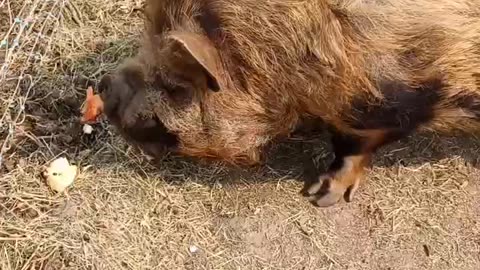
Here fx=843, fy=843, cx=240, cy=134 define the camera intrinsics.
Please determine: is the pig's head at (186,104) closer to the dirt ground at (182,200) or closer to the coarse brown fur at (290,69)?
the coarse brown fur at (290,69)

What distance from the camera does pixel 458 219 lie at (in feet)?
13.3

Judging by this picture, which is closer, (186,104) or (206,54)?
(206,54)

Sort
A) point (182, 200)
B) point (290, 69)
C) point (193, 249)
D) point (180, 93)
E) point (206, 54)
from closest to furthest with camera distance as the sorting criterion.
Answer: point (206, 54)
point (290, 69)
point (180, 93)
point (193, 249)
point (182, 200)

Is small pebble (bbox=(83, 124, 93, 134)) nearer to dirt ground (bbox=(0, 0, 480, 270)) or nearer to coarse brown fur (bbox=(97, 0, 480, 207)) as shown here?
dirt ground (bbox=(0, 0, 480, 270))

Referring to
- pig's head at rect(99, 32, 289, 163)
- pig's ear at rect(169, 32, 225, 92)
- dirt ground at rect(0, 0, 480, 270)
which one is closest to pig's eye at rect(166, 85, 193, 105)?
pig's head at rect(99, 32, 289, 163)

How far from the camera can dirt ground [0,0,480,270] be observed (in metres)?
3.79

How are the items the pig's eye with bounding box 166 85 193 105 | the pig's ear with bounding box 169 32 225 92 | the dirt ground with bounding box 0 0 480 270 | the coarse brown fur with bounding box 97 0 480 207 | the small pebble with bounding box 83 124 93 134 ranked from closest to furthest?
the pig's ear with bounding box 169 32 225 92 < the coarse brown fur with bounding box 97 0 480 207 < the pig's eye with bounding box 166 85 193 105 < the dirt ground with bounding box 0 0 480 270 < the small pebble with bounding box 83 124 93 134

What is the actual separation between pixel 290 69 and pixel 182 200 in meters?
1.07

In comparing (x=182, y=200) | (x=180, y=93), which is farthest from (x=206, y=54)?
(x=182, y=200)

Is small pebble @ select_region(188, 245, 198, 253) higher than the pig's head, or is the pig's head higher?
the pig's head

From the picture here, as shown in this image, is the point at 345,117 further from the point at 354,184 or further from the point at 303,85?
the point at 354,184

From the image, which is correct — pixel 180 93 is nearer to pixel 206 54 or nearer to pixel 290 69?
pixel 206 54

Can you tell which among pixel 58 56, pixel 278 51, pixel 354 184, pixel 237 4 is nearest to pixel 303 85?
pixel 278 51

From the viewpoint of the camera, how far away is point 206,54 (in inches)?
119
